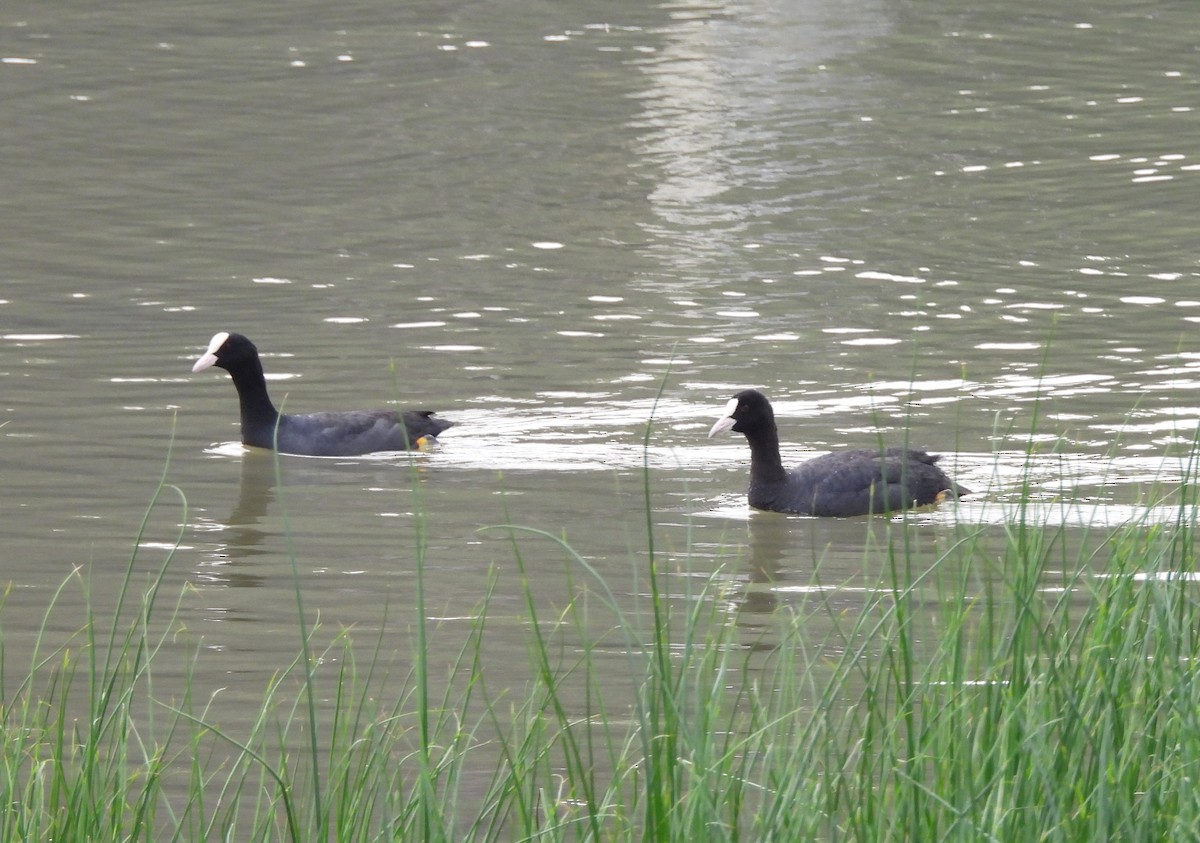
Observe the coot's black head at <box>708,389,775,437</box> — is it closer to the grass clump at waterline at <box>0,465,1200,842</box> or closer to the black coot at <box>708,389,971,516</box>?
the black coot at <box>708,389,971,516</box>

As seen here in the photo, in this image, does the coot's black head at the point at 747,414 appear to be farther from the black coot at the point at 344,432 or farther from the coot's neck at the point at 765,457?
the black coot at the point at 344,432

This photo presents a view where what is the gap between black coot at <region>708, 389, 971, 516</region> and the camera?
11430 millimetres

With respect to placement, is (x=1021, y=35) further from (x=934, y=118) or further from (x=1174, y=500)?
(x=1174, y=500)

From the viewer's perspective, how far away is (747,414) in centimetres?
1184

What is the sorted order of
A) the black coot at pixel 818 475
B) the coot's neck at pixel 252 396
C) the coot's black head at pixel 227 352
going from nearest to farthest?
the black coot at pixel 818 475
the coot's neck at pixel 252 396
the coot's black head at pixel 227 352

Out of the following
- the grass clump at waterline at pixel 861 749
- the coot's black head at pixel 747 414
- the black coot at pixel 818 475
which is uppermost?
the grass clump at waterline at pixel 861 749

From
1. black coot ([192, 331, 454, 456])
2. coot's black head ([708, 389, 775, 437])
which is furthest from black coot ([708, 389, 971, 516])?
black coot ([192, 331, 454, 456])

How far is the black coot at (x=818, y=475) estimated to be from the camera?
11430 mm

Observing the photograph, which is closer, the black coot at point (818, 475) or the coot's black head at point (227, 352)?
the black coot at point (818, 475)

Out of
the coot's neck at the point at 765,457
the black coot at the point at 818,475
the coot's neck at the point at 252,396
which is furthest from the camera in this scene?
the coot's neck at the point at 252,396

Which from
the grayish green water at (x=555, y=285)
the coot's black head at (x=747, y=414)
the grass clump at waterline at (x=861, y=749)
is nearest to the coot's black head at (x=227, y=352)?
the grayish green water at (x=555, y=285)

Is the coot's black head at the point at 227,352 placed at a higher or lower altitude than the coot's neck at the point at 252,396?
higher

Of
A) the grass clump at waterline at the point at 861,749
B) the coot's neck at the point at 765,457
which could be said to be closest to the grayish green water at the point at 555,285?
→ the coot's neck at the point at 765,457

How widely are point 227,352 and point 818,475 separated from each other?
13.3 feet
